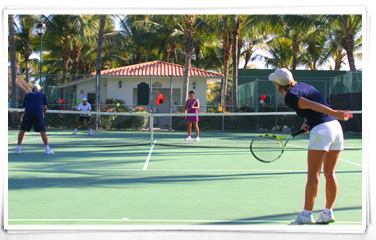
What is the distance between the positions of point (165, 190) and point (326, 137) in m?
2.62

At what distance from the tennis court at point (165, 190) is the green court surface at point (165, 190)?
0.01 meters

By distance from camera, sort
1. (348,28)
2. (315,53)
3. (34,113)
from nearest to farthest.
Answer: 1. (34,113)
2. (348,28)
3. (315,53)

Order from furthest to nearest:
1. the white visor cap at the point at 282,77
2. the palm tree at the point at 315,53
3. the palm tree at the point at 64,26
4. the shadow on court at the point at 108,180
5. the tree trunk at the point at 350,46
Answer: the palm tree at the point at 315,53
the palm tree at the point at 64,26
the tree trunk at the point at 350,46
the shadow on court at the point at 108,180
the white visor cap at the point at 282,77

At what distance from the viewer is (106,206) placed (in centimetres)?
534

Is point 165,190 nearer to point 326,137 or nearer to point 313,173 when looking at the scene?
point 313,173

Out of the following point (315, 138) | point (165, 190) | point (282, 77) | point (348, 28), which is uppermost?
point (348, 28)

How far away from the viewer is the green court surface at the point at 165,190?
485cm

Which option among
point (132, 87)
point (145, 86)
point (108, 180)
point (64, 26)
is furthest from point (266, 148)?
point (64, 26)

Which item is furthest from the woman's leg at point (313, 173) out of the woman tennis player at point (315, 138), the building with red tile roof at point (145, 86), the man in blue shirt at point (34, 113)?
the building with red tile roof at point (145, 86)

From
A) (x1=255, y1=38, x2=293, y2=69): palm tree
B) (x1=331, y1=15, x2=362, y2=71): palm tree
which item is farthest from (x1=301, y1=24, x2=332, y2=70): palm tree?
(x1=331, y1=15, x2=362, y2=71): palm tree

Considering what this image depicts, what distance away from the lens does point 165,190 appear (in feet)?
20.8

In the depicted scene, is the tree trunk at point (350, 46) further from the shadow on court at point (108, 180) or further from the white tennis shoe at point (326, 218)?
the white tennis shoe at point (326, 218)

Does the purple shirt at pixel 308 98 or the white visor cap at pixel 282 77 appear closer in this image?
the purple shirt at pixel 308 98
